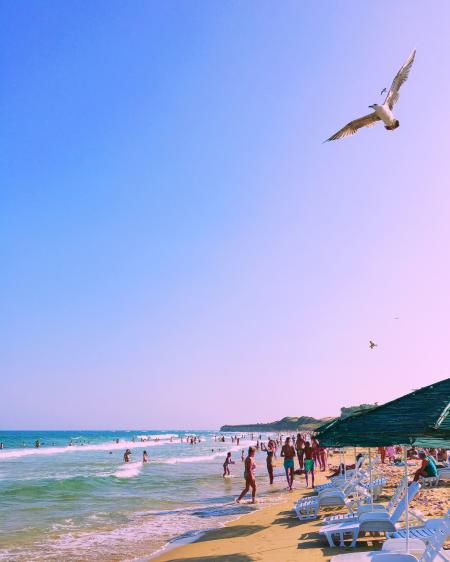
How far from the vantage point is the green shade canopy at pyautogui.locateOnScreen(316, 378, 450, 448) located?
5.07 m

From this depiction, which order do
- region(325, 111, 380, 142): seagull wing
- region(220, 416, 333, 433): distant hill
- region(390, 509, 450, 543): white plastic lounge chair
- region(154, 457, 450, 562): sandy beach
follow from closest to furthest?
region(390, 509, 450, 543): white plastic lounge chair < region(154, 457, 450, 562): sandy beach < region(325, 111, 380, 142): seagull wing < region(220, 416, 333, 433): distant hill

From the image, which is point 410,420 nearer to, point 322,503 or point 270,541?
point 270,541

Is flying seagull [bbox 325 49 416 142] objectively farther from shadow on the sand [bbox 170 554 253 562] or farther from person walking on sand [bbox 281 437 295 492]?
person walking on sand [bbox 281 437 295 492]

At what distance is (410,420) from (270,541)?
5.65 meters

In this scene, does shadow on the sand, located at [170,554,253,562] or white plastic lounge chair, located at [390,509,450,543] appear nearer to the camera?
white plastic lounge chair, located at [390,509,450,543]

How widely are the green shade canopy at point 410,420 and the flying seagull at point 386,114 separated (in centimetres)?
447

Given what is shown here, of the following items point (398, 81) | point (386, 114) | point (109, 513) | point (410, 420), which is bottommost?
point (109, 513)

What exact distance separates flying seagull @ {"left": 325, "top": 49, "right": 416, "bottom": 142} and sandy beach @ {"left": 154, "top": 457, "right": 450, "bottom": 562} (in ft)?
22.2

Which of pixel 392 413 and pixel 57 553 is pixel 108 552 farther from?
pixel 392 413

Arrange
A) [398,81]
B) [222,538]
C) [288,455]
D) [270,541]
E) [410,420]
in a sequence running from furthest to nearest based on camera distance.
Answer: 1. [288,455]
2. [222,538]
3. [270,541]
4. [398,81]
5. [410,420]

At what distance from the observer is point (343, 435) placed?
22.7 feet

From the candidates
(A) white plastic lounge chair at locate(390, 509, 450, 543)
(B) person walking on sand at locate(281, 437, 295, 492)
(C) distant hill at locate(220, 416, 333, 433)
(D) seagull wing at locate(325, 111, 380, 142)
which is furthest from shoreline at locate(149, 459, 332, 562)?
(C) distant hill at locate(220, 416, 333, 433)

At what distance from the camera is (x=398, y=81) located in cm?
873

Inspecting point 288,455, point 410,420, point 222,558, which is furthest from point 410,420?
point 288,455
